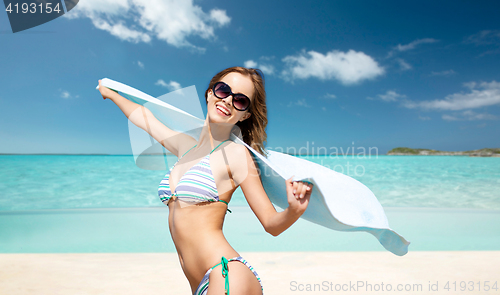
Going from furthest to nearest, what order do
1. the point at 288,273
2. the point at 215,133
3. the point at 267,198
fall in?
the point at 288,273, the point at 215,133, the point at 267,198

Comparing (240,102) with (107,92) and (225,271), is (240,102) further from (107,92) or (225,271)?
(107,92)

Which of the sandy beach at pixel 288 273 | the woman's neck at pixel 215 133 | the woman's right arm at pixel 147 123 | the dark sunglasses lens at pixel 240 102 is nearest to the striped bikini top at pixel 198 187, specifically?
the woman's neck at pixel 215 133

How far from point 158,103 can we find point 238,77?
0.66 meters

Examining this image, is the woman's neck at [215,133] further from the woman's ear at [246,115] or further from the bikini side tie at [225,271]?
the bikini side tie at [225,271]

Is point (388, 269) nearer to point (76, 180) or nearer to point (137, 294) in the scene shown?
point (137, 294)

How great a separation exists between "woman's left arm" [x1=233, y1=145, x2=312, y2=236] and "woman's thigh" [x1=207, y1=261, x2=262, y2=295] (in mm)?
211

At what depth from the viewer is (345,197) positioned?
53.9 inches

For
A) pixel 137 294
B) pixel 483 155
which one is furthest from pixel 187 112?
pixel 483 155

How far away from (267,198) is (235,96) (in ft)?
1.99

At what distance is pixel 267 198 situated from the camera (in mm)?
1408

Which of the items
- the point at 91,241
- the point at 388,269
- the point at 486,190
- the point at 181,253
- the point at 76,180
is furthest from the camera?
the point at 76,180

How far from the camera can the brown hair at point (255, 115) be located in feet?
5.67

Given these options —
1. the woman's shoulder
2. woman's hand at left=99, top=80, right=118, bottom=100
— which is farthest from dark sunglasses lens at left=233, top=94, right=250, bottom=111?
woman's hand at left=99, top=80, right=118, bottom=100

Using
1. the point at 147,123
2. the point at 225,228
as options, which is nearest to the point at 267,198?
the point at 147,123
